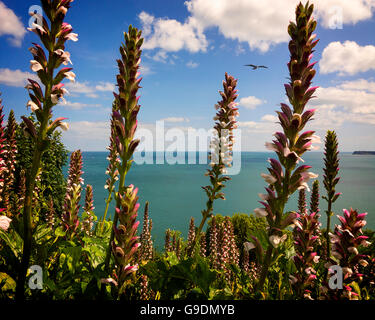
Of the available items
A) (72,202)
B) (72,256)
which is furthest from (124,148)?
(72,202)

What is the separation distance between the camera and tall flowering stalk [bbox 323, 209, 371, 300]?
8.52 feet

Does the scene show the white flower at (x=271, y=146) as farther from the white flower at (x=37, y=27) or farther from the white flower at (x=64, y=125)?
the white flower at (x=37, y=27)

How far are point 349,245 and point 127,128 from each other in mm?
3038

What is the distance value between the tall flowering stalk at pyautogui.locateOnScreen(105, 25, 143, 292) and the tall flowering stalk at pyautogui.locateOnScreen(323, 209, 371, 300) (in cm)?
243

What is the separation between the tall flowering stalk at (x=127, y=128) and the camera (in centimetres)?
211

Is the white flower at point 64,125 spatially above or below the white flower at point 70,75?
below

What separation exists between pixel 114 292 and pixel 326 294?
251cm

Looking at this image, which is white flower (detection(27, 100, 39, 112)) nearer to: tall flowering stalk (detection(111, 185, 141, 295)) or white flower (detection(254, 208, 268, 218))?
tall flowering stalk (detection(111, 185, 141, 295))

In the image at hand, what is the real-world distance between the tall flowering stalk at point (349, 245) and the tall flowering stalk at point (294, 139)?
1.10 m

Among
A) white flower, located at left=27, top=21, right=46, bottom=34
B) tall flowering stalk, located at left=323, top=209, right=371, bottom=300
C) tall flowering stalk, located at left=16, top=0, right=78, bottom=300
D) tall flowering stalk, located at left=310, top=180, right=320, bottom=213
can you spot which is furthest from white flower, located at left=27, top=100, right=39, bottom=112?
tall flowering stalk, located at left=310, top=180, right=320, bottom=213

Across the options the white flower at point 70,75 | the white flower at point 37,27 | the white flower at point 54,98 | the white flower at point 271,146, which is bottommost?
the white flower at point 271,146

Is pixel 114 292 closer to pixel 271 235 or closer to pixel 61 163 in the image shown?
pixel 271 235

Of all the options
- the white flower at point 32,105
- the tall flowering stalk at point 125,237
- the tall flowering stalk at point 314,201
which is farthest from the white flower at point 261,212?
the tall flowering stalk at point 314,201

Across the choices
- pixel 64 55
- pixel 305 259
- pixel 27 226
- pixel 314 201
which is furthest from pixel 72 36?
pixel 314 201
